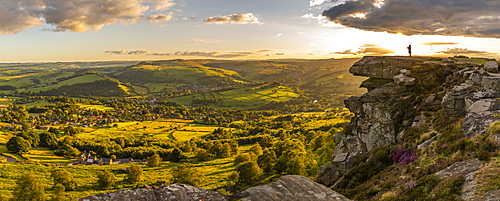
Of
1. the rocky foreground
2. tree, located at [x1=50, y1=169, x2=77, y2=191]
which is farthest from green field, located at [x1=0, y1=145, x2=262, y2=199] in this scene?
the rocky foreground

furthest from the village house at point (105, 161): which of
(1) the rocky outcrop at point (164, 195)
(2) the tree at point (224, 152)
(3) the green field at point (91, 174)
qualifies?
(1) the rocky outcrop at point (164, 195)

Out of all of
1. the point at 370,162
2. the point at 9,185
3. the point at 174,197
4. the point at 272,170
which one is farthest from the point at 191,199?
the point at 9,185

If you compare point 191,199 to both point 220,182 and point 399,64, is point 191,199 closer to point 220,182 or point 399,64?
point 399,64

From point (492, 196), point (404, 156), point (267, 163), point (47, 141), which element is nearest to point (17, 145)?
point (47, 141)

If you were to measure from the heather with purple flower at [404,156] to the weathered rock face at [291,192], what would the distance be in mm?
15449

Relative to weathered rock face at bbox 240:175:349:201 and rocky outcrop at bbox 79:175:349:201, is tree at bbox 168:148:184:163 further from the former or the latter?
weathered rock face at bbox 240:175:349:201

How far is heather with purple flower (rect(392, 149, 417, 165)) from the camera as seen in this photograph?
2744 cm

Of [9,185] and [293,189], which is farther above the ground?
[293,189]

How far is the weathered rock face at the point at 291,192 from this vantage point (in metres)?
15.9

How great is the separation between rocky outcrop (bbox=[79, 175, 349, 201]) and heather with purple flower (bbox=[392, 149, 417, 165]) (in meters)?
15.5

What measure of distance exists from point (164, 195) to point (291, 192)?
313 inches

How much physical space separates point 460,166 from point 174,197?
71.3 feet

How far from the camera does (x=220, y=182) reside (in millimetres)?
86062

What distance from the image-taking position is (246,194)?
628 inches
